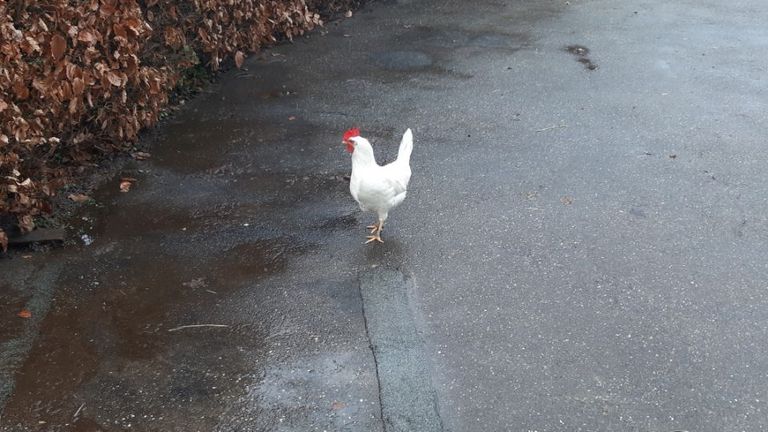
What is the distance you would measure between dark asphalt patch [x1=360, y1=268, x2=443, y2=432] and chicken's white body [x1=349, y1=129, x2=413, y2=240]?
17.5 inches

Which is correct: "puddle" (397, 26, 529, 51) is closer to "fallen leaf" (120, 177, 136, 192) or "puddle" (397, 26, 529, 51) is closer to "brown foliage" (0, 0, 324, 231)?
"brown foliage" (0, 0, 324, 231)

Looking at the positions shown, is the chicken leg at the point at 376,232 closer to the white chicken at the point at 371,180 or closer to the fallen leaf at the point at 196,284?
the white chicken at the point at 371,180

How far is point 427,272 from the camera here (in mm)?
4406

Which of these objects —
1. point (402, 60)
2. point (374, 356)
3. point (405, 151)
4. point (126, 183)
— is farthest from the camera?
point (402, 60)

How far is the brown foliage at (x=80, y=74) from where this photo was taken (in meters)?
4.38

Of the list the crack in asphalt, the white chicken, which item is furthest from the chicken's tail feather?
the crack in asphalt

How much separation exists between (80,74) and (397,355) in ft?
10.4

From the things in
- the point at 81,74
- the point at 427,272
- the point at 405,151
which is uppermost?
the point at 81,74

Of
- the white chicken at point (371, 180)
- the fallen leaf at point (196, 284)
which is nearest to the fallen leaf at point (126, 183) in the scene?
the fallen leaf at point (196, 284)

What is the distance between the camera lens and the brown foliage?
14.4 ft

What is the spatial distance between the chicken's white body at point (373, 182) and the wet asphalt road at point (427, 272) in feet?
1.09

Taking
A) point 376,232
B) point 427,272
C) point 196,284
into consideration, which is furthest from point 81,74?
point 427,272

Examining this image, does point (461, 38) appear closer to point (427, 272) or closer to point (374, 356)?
point (427, 272)

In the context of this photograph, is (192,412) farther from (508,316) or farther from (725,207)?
(725,207)
